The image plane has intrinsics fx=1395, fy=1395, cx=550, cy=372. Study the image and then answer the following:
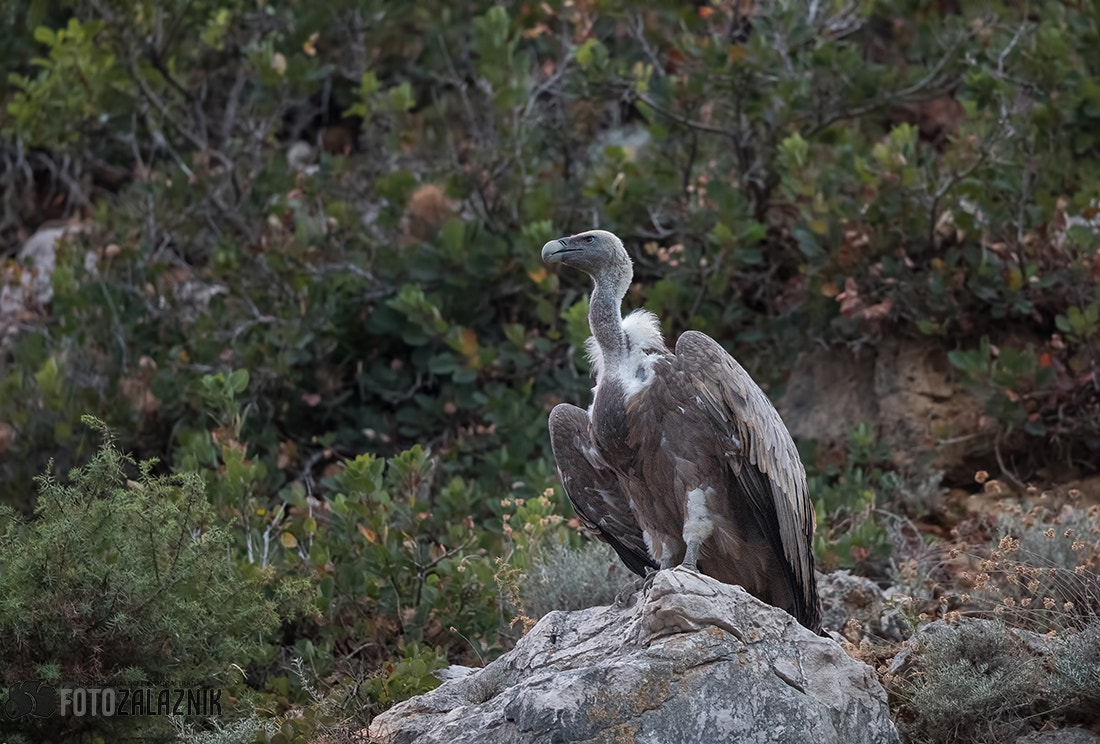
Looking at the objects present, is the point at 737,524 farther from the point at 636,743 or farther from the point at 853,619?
the point at 636,743

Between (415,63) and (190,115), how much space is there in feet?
6.05

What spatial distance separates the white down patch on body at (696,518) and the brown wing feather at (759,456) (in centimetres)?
16

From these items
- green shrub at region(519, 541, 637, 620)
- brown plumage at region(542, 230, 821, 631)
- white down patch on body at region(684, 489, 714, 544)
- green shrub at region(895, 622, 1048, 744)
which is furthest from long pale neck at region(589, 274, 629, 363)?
green shrub at region(895, 622, 1048, 744)

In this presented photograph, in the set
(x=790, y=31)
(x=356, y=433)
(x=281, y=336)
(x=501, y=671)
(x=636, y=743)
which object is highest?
(x=790, y=31)

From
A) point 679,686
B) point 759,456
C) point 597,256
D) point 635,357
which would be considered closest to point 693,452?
point 759,456

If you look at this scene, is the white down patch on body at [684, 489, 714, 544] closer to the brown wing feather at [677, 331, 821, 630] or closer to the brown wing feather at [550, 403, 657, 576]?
the brown wing feather at [677, 331, 821, 630]

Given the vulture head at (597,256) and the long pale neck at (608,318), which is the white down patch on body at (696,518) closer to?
the long pale neck at (608,318)

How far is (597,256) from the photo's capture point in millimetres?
5699

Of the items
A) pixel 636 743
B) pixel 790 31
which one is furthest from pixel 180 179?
pixel 636 743

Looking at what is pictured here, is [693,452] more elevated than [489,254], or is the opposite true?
[693,452]

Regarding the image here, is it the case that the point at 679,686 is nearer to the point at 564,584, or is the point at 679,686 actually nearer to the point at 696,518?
the point at 696,518

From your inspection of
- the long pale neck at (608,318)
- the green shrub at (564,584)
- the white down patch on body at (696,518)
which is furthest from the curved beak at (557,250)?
the green shrub at (564,584)

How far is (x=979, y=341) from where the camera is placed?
8.16 metres

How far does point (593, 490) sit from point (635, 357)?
2.27 ft
